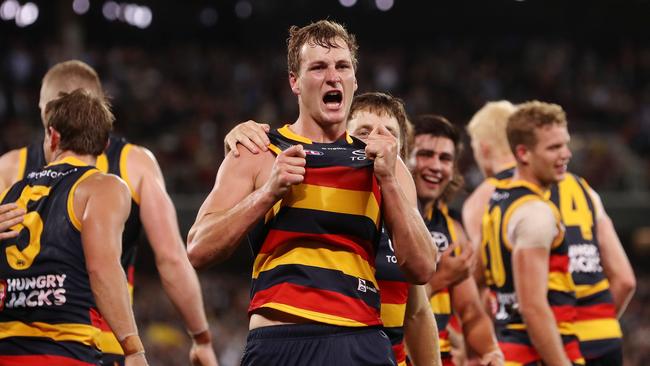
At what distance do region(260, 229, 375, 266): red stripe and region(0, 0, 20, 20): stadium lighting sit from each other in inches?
807

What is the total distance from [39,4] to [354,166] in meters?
21.3

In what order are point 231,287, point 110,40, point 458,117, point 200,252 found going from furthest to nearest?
1. point 110,40
2. point 458,117
3. point 231,287
4. point 200,252

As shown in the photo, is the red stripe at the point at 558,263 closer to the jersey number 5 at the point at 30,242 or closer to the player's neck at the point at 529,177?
the player's neck at the point at 529,177

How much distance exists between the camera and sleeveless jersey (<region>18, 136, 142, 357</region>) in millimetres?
5453

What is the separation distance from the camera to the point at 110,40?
78.5 ft

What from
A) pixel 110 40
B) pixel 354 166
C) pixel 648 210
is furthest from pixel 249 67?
pixel 354 166

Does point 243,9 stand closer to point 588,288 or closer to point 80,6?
point 80,6

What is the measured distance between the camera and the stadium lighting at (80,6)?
21527mm

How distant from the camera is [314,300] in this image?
3.55 m

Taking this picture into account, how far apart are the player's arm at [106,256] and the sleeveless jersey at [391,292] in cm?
110

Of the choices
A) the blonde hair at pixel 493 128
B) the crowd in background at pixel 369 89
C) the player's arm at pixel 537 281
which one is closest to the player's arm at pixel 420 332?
the player's arm at pixel 537 281

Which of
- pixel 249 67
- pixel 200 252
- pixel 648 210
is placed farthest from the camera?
pixel 249 67

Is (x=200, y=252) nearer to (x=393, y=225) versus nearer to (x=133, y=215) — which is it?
(x=393, y=225)

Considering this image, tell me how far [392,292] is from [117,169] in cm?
190
